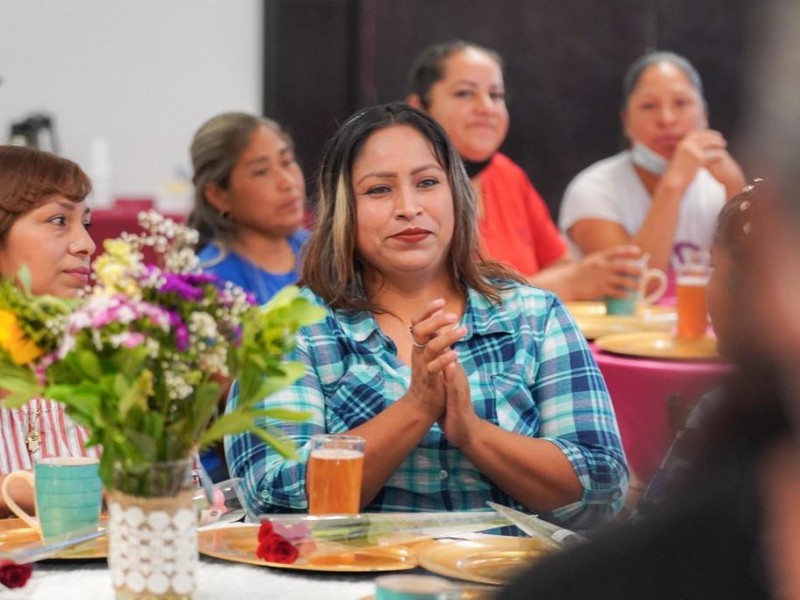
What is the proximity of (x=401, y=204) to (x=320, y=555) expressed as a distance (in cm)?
74

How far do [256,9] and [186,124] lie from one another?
642 mm

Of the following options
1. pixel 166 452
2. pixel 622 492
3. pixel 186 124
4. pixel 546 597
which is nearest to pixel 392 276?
pixel 622 492

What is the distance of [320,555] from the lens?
1.58 meters

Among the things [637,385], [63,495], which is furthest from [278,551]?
[637,385]

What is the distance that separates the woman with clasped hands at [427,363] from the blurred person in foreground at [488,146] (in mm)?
1791

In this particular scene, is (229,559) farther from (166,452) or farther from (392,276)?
(392,276)

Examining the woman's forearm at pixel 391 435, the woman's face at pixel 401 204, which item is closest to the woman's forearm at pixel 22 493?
the woman's forearm at pixel 391 435

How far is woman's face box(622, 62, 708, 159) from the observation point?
15.4ft

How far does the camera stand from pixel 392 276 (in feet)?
7.27

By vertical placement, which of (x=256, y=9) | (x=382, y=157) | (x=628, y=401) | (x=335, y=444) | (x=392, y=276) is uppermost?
(x=256, y=9)

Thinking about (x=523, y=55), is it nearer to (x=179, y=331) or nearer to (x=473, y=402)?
(x=473, y=402)

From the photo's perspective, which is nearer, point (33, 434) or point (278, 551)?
point (278, 551)

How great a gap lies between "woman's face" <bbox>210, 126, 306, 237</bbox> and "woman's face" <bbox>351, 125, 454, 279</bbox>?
56.5 inches

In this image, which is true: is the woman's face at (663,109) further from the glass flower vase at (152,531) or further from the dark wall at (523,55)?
the glass flower vase at (152,531)
